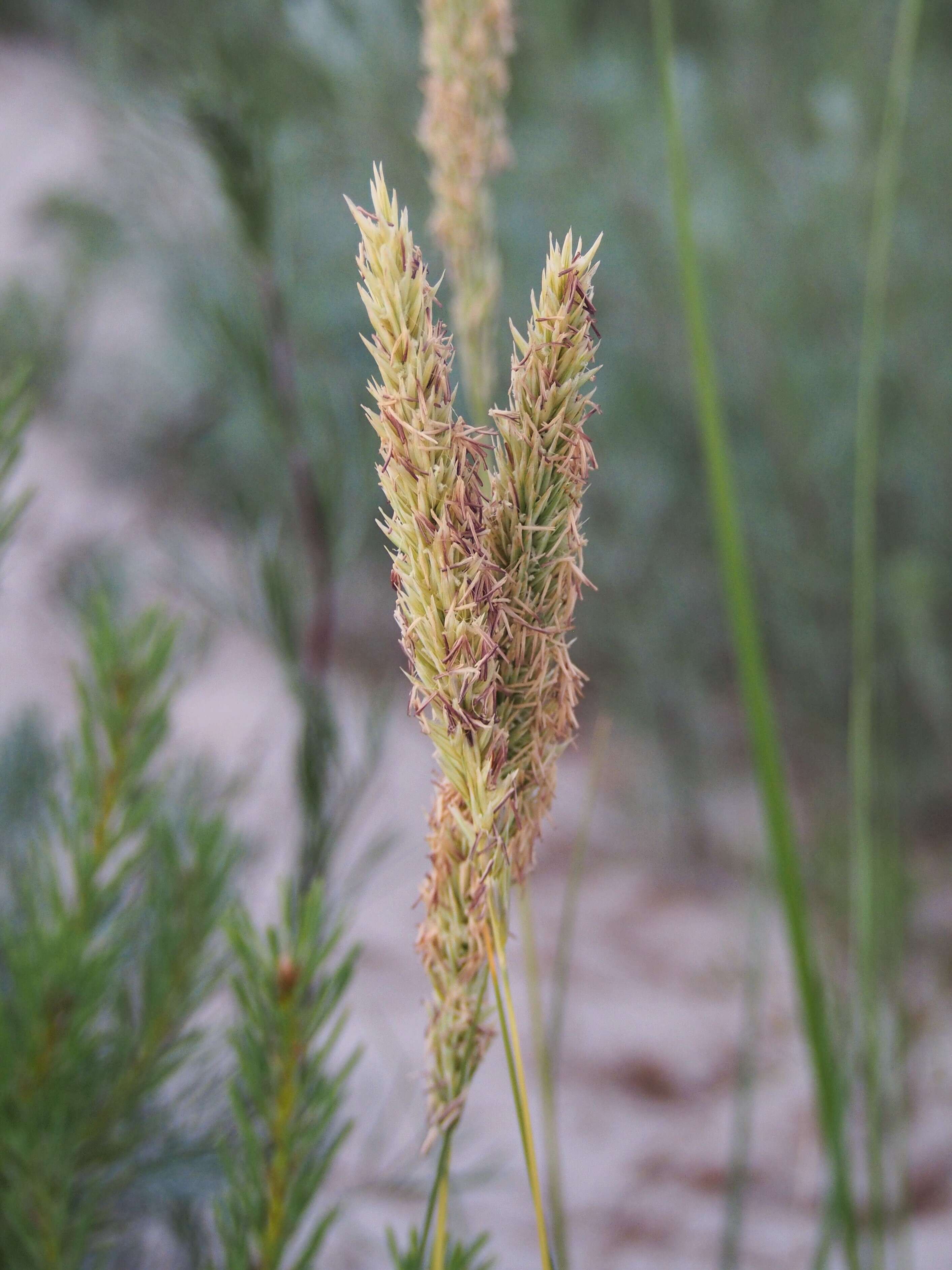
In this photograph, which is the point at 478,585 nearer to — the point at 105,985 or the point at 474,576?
the point at 474,576

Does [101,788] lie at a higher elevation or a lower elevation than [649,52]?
lower

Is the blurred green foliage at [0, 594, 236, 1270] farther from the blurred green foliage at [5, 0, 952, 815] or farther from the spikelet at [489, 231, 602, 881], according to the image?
the blurred green foliage at [5, 0, 952, 815]

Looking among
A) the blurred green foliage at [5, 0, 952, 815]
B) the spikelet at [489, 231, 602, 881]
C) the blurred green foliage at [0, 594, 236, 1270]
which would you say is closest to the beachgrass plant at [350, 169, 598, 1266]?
the spikelet at [489, 231, 602, 881]

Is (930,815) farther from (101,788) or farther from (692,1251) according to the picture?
(101,788)

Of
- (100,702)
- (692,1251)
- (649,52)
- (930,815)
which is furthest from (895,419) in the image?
(100,702)

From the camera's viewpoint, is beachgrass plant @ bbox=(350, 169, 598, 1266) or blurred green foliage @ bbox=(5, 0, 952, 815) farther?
blurred green foliage @ bbox=(5, 0, 952, 815)
